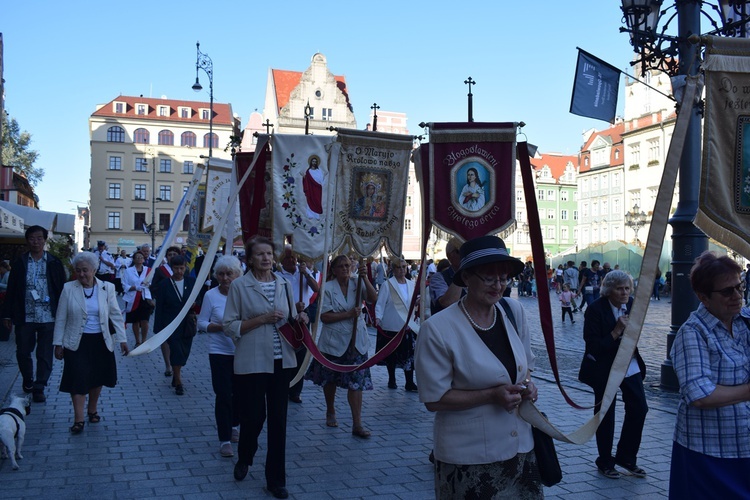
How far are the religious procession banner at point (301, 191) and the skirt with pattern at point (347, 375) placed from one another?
1.17m

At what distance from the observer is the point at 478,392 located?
3.17m

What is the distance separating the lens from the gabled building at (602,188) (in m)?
66.6

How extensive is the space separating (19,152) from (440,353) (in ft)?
210

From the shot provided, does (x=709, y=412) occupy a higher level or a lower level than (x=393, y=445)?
higher

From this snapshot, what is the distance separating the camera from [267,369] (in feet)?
18.2

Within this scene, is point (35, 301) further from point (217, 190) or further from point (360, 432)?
point (360, 432)

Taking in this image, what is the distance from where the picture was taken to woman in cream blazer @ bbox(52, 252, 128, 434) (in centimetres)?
720

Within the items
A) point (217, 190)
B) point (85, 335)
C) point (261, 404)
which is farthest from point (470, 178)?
point (217, 190)

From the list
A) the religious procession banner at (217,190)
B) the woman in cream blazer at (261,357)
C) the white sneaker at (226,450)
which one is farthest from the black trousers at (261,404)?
the religious procession banner at (217,190)

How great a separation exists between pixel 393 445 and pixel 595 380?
215 cm

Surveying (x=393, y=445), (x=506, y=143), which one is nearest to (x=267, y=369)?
(x=393, y=445)

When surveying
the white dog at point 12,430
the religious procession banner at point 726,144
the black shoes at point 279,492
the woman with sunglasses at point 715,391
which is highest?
the religious procession banner at point 726,144

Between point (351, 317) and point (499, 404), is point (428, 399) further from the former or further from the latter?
point (351, 317)

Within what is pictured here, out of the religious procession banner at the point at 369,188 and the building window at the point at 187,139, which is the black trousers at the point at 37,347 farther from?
the building window at the point at 187,139
